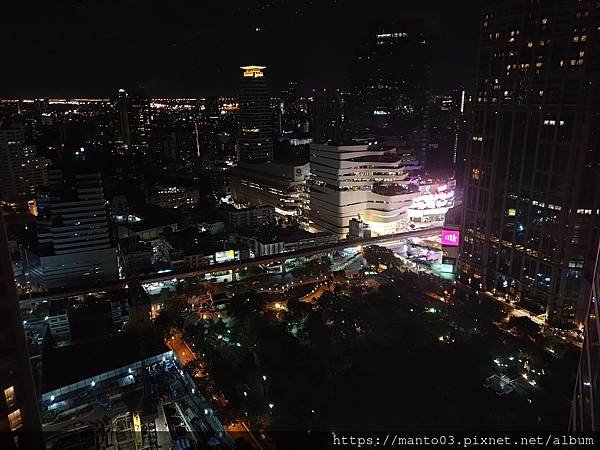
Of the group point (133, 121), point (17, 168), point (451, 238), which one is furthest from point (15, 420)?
point (133, 121)

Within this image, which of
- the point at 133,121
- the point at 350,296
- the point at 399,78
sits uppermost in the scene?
the point at 399,78

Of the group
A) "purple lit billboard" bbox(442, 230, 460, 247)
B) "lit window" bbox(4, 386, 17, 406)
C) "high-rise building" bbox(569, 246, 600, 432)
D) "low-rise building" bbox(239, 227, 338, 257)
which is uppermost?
"high-rise building" bbox(569, 246, 600, 432)

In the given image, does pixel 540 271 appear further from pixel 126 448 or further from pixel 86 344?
pixel 86 344

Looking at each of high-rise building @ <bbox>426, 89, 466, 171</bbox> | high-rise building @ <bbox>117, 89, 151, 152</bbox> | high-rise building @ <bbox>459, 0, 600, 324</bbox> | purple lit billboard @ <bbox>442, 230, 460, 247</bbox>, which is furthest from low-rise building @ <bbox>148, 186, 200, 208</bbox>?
high-rise building @ <bbox>426, 89, 466, 171</bbox>

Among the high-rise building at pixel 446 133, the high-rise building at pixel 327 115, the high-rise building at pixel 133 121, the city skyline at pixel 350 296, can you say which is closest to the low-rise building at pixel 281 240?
the city skyline at pixel 350 296

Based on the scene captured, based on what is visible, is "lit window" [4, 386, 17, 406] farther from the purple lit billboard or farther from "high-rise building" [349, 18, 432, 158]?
"high-rise building" [349, 18, 432, 158]

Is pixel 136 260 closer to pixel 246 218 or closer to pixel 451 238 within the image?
pixel 246 218
